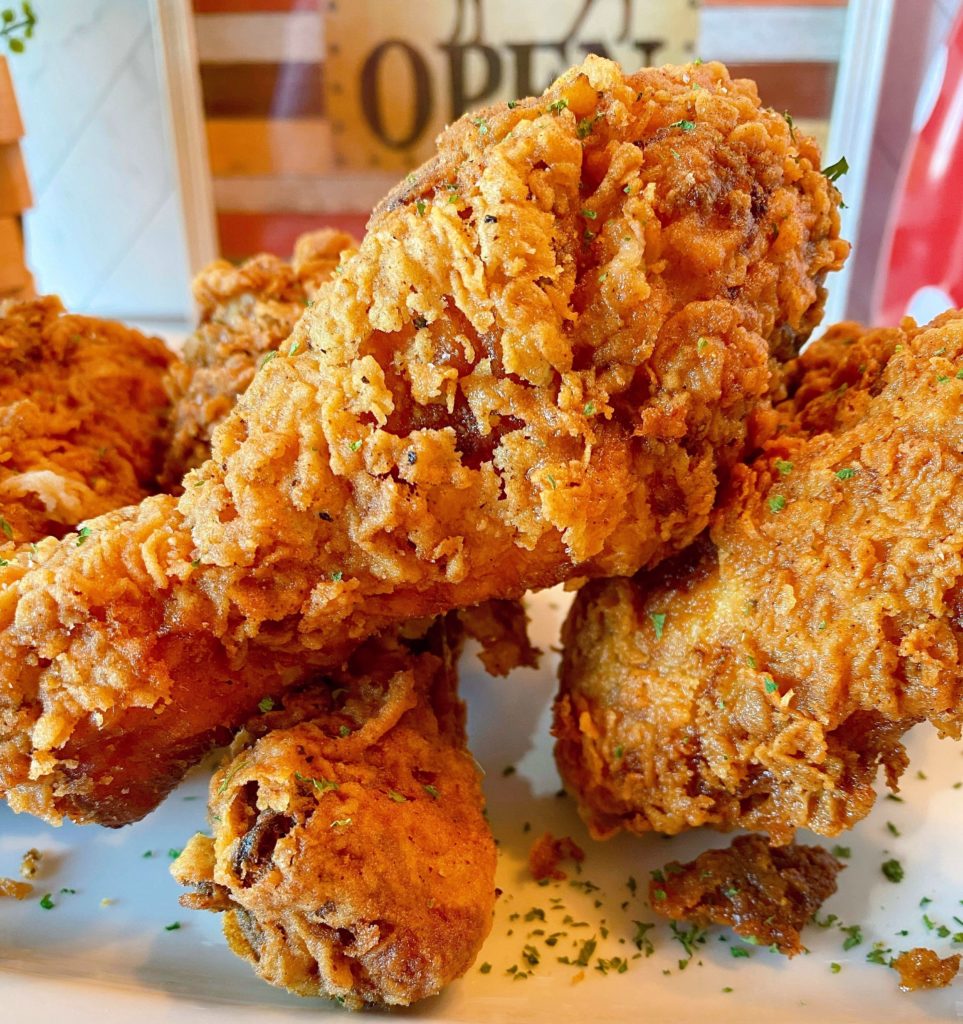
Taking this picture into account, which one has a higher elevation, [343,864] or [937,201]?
[937,201]

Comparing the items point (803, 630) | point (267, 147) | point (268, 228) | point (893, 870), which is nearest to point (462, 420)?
point (803, 630)

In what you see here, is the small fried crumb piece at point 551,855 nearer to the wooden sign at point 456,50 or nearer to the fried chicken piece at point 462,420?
the fried chicken piece at point 462,420

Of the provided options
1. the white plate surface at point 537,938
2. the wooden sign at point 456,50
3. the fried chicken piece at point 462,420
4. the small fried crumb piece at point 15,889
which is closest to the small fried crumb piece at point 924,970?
the white plate surface at point 537,938

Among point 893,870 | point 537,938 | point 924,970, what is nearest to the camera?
point 924,970

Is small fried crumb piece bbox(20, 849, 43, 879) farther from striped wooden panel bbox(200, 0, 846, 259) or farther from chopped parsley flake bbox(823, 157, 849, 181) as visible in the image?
striped wooden panel bbox(200, 0, 846, 259)

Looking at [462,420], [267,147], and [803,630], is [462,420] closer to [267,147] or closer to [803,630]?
[803,630]

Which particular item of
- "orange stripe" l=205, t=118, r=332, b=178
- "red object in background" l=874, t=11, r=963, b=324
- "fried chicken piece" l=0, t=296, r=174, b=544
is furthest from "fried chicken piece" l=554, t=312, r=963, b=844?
"orange stripe" l=205, t=118, r=332, b=178

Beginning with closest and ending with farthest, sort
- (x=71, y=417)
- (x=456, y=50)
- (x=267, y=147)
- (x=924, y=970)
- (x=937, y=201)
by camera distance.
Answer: (x=924, y=970) < (x=71, y=417) < (x=937, y=201) < (x=456, y=50) < (x=267, y=147)
